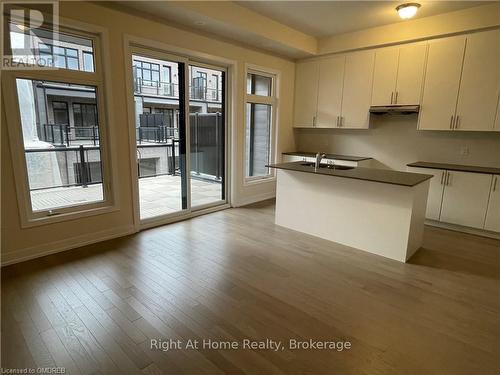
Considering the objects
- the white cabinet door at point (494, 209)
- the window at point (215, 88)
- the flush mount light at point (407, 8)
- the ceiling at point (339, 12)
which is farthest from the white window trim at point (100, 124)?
the white cabinet door at point (494, 209)

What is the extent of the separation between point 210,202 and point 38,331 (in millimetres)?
3138

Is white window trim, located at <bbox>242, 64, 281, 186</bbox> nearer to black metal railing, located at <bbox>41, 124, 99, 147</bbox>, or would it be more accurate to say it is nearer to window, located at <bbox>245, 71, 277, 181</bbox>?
window, located at <bbox>245, 71, 277, 181</bbox>

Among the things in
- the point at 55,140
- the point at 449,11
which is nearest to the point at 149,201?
the point at 55,140

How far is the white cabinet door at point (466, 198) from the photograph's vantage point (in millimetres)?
3785

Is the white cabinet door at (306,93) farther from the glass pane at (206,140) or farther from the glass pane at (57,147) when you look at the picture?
the glass pane at (57,147)

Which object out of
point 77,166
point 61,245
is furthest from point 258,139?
point 61,245

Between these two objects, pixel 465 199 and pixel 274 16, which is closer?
pixel 465 199

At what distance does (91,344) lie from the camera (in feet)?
6.12

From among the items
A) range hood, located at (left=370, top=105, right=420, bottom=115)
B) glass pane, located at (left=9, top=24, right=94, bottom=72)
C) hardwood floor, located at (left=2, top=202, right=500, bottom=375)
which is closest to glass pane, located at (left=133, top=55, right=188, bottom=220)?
glass pane, located at (left=9, top=24, right=94, bottom=72)

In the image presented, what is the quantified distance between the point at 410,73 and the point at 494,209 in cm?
221

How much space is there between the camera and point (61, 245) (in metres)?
3.23

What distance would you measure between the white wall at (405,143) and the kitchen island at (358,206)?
1616mm

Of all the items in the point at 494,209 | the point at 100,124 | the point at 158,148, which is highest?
the point at 100,124

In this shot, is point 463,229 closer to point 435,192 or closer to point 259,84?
point 435,192
